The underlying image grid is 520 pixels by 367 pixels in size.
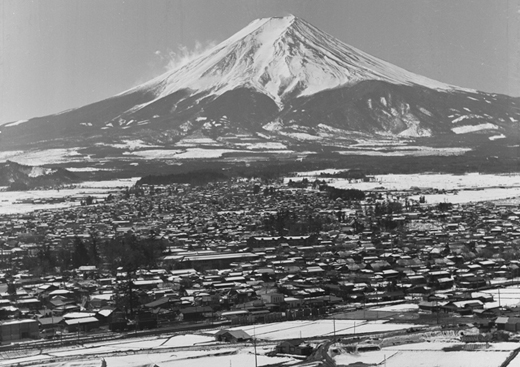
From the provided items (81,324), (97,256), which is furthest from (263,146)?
(81,324)

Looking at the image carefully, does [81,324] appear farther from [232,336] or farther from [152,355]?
[152,355]

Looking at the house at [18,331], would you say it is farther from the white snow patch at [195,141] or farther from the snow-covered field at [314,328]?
the white snow patch at [195,141]

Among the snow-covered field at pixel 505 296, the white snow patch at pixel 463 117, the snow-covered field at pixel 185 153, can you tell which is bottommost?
the snow-covered field at pixel 505 296

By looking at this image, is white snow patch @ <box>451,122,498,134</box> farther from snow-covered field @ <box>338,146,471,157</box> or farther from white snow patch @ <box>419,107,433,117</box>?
snow-covered field @ <box>338,146,471,157</box>

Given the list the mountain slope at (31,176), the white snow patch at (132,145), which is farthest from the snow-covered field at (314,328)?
the white snow patch at (132,145)

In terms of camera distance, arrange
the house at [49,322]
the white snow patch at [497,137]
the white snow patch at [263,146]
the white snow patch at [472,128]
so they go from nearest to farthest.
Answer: the house at [49,322], the white snow patch at [263,146], the white snow patch at [497,137], the white snow patch at [472,128]

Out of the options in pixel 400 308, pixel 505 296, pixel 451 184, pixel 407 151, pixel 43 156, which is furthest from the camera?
pixel 407 151

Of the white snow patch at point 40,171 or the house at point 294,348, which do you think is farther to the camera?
the white snow patch at point 40,171
